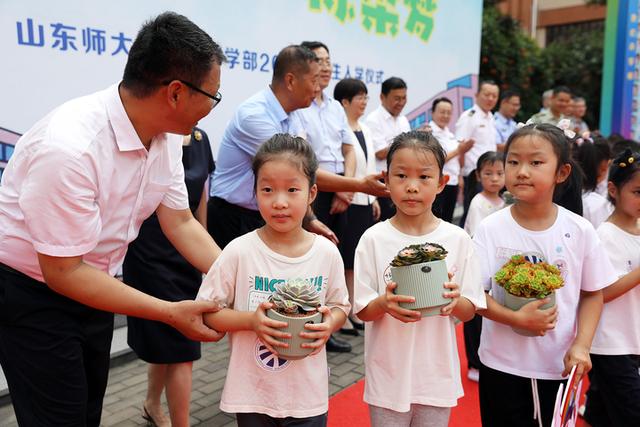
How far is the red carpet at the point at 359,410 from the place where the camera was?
9.74ft

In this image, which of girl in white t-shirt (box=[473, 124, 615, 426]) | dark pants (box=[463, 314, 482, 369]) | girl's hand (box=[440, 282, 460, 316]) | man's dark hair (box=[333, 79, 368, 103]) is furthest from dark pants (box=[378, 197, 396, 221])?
girl's hand (box=[440, 282, 460, 316])

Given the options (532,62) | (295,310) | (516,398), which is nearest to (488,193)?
(516,398)

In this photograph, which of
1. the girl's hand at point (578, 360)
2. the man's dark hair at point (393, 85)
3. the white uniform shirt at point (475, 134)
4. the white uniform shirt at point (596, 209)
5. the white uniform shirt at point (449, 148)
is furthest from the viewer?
the white uniform shirt at point (475, 134)

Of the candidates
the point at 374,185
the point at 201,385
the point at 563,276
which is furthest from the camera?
the point at 201,385

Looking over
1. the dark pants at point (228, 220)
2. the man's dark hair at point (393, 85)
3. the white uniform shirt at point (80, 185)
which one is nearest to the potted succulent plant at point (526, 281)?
the white uniform shirt at point (80, 185)

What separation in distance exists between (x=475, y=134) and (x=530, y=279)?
5154 millimetres

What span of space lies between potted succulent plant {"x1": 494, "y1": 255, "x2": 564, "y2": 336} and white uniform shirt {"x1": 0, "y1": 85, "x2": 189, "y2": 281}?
1259 mm

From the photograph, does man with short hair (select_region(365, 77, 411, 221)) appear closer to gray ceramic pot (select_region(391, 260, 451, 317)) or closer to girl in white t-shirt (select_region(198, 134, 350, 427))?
girl in white t-shirt (select_region(198, 134, 350, 427))

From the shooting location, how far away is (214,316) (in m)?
1.78

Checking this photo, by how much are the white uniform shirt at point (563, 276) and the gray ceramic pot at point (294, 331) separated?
0.81 m

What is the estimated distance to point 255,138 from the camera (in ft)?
10.2

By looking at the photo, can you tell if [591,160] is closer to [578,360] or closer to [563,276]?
[563,276]

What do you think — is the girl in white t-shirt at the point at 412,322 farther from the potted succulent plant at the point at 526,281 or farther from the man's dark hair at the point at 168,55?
the man's dark hair at the point at 168,55

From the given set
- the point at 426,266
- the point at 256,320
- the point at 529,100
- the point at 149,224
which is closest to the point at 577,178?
the point at 426,266
